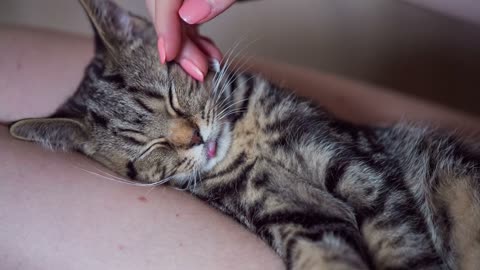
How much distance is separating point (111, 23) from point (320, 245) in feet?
2.24

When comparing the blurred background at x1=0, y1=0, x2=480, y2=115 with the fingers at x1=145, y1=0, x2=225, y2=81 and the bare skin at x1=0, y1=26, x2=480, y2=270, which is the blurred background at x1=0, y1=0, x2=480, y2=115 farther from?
the bare skin at x1=0, y1=26, x2=480, y2=270

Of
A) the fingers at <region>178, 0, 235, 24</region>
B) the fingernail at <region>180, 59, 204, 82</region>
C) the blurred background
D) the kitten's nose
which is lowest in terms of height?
the blurred background

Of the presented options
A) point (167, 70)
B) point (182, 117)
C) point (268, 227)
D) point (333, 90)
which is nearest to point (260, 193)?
point (268, 227)

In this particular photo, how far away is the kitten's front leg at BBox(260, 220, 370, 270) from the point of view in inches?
38.5

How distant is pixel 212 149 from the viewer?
3.87ft

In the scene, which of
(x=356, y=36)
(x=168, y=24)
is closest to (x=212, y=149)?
(x=168, y=24)

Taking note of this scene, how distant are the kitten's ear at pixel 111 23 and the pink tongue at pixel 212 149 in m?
0.31

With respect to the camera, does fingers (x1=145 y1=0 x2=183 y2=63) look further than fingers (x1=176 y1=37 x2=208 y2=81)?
No

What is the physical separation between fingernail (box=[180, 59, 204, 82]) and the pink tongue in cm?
14

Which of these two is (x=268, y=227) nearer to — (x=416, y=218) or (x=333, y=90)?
(x=416, y=218)

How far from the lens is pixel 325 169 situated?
1.13 m

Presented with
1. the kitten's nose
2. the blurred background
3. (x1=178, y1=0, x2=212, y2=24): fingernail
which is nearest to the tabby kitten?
the kitten's nose

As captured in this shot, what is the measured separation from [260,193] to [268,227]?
0.08 meters

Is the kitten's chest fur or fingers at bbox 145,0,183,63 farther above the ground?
fingers at bbox 145,0,183,63
